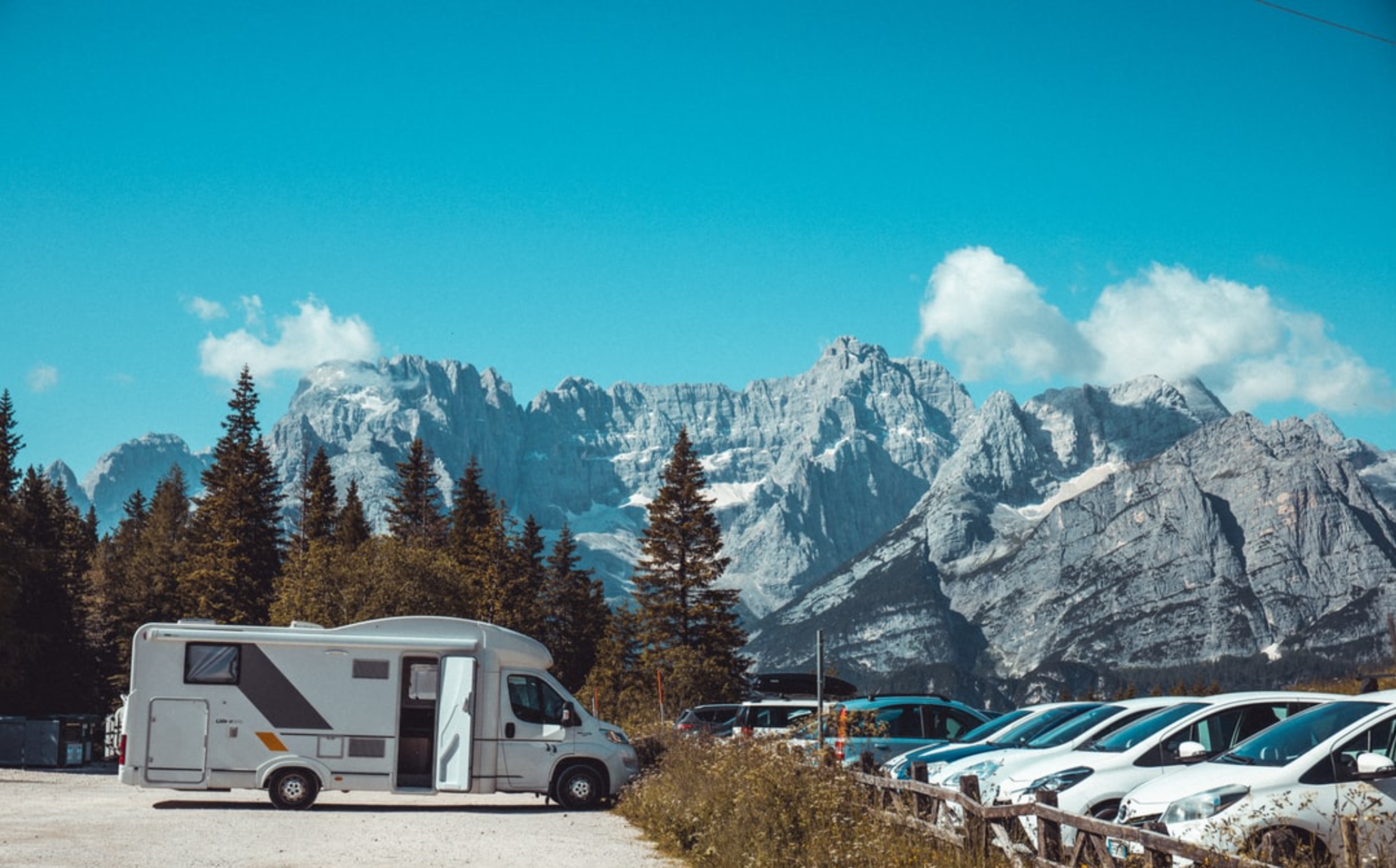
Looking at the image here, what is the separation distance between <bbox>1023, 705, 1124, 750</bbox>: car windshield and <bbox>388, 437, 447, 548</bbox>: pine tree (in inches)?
2224

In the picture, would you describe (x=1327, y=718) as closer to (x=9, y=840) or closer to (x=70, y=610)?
(x=9, y=840)

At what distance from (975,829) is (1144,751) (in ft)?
12.4

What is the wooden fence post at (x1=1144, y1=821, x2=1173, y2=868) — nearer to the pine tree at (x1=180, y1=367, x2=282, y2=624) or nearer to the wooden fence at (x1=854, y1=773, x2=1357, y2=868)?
the wooden fence at (x1=854, y1=773, x2=1357, y2=868)

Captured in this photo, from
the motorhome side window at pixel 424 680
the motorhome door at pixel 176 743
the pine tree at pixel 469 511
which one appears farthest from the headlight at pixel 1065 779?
the pine tree at pixel 469 511

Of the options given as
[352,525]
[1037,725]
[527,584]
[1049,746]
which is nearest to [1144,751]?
[1049,746]

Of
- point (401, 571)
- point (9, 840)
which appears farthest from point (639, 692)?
point (9, 840)

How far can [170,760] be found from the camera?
70.2ft

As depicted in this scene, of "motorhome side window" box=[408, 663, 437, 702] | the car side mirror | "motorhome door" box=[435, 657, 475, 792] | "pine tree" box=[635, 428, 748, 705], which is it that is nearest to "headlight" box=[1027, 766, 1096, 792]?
the car side mirror

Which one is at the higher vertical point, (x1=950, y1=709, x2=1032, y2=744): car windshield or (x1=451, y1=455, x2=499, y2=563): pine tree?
(x1=451, y1=455, x2=499, y2=563): pine tree

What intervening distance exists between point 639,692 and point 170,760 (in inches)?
1567

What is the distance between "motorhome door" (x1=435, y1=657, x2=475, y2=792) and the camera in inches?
868

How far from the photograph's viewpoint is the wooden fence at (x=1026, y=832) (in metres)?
8.32

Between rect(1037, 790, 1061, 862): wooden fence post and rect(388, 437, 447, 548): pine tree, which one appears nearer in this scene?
rect(1037, 790, 1061, 862): wooden fence post

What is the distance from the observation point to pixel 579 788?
22.5 metres
